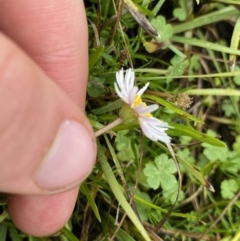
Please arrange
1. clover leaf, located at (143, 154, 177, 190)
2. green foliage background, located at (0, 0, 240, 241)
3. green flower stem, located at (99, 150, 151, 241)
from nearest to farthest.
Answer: green flower stem, located at (99, 150, 151, 241)
green foliage background, located at (0, 0, 240, 241)
clover leaf, located at (143, 154, 177, 190)

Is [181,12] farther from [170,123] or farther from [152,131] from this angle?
[152,131]

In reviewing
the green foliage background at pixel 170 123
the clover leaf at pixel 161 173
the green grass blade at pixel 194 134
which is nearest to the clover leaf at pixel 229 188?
the green foliage background at pixel 170 123

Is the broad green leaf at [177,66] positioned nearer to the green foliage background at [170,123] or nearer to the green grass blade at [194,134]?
the green foliage background at [170,123]

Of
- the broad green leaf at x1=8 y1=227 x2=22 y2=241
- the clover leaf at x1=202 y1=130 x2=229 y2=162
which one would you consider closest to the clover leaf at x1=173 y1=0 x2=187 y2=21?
the clover leaf at x1=202 y1=130 x2=229 y2=162

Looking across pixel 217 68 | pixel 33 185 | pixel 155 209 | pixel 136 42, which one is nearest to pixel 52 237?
pixel 155 209

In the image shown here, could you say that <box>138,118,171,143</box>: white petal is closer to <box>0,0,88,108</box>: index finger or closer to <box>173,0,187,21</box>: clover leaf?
<box>0,0,88,108</box>: index finger

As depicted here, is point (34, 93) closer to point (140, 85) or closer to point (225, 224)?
point (140, 85)
